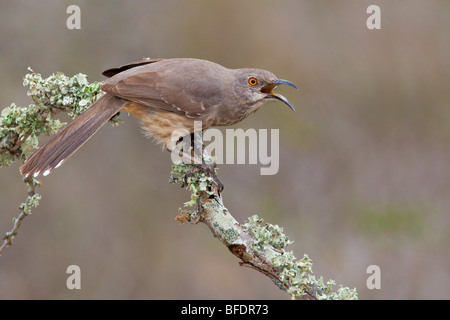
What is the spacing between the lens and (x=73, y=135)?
147 inches

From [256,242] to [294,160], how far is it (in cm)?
275

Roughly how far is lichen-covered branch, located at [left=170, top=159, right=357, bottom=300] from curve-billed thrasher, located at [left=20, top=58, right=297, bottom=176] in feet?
1.77

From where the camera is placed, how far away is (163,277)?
562cm

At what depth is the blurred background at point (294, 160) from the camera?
214 inches

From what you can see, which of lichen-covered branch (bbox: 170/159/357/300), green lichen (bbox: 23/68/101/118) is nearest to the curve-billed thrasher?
green lichen (bbox: 23/68/101/118)

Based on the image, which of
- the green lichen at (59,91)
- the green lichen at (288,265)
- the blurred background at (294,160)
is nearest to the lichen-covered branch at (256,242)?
the green lichen at (288,265)

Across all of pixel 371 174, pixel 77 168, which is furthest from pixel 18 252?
pixel 371 174

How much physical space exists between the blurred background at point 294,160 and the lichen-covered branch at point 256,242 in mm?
2128

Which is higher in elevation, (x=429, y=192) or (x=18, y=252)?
(x=429, y=192)

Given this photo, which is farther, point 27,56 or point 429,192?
point 429,192

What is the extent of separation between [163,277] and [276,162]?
1.55 meters

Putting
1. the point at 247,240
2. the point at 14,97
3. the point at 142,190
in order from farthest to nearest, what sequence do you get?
1. the point at 142,190
2. the point at 14,97
3. the point at 247,240

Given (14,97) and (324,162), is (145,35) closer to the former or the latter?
(14,97)

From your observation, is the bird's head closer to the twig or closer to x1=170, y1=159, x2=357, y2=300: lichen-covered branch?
x1=170, y1=159, x2=357, y2=300: lichen-covered branch
